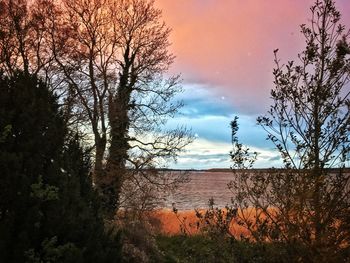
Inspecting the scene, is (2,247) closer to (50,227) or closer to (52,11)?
(50,227)

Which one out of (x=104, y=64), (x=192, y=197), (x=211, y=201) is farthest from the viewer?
(x=192, y=197)

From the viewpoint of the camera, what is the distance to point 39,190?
12.6ft

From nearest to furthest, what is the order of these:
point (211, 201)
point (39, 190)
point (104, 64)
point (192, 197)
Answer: point (39, 190) < point (211, 201) < point (104, 64) < point (192, 197)

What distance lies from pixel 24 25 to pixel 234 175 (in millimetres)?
20139

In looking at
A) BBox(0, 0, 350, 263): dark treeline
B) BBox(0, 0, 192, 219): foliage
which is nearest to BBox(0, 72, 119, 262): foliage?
BBox(0, 0, 350, 263): dark treeline

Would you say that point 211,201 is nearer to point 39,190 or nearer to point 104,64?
point 39,190

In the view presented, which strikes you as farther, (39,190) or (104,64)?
(104,64)

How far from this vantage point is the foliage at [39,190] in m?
3.77

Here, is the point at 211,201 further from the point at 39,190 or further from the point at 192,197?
the point at 192,197

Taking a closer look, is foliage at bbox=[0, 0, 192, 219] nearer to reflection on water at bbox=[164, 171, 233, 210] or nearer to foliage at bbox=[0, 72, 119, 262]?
reflection on water at bbox=[164, 171, 233, 210]

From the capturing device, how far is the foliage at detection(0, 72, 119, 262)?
148 inches

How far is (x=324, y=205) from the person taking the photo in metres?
5.76

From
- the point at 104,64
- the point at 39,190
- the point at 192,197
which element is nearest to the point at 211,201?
the point at 39,190

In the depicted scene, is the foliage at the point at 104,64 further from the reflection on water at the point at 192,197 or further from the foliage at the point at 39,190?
the foliage at the point at 39,190
